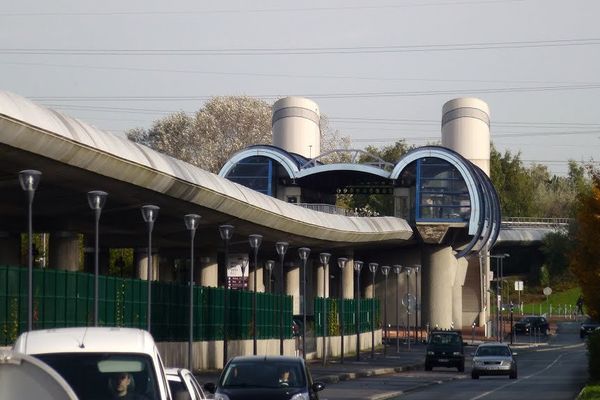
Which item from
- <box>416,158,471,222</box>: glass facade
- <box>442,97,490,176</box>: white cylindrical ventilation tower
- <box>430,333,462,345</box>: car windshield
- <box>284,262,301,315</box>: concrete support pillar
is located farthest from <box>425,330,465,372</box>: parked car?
<box>442,97,490,176</box>: white cylindrical ventilation tower

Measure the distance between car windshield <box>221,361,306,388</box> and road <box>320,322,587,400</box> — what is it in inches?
549

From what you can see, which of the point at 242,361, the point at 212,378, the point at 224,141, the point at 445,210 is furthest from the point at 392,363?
the point at 224,141

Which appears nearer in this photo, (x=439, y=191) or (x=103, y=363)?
(x=103, y=363)

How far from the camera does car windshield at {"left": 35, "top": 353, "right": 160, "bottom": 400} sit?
13.0 m

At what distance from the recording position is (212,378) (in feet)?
141

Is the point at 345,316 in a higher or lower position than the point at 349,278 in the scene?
lower

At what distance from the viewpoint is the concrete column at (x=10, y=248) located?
4972 centimetres

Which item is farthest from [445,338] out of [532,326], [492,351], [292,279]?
[532,326]

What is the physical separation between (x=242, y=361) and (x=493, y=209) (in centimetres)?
7431

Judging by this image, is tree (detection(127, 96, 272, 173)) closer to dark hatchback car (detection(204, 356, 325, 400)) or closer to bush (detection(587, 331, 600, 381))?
bush (detection(587, 331, 600, 381))

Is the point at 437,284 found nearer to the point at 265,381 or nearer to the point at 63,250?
the point at 63,250

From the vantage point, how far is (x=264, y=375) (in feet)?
70.7

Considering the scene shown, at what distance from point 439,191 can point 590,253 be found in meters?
50.1

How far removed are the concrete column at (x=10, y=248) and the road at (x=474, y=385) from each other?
13464mm
